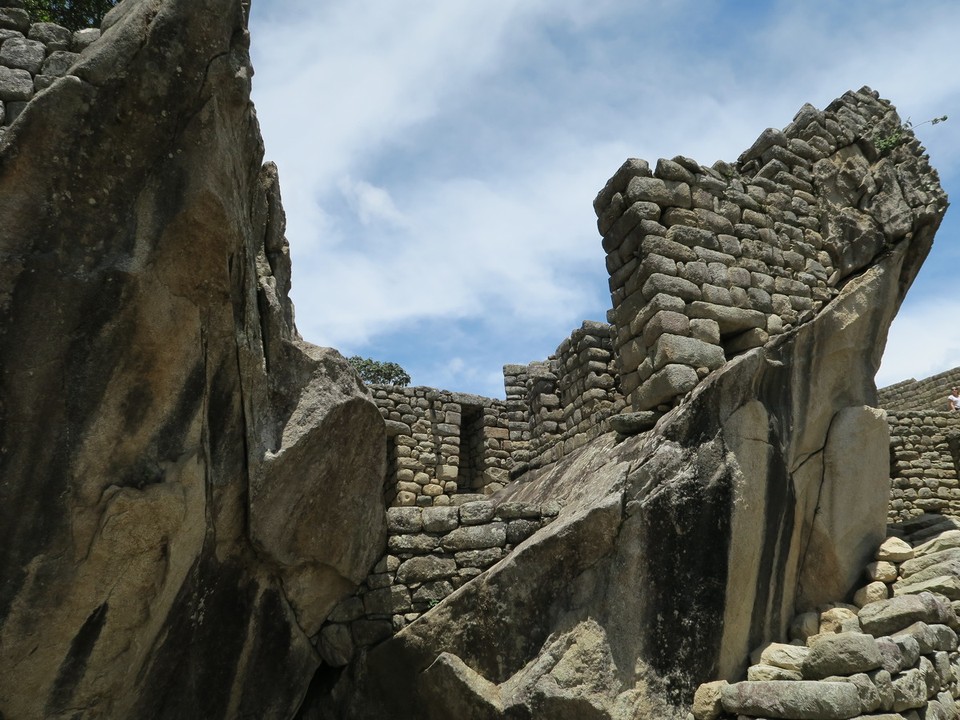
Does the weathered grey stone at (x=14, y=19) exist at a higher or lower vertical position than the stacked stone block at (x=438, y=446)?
higher

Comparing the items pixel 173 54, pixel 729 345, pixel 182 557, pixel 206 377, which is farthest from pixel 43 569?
pixel 729 345

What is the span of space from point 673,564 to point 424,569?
1.84m

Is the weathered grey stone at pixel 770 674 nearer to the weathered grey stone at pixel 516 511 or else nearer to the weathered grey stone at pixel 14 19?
the weathered grey stone at pixel 516 511

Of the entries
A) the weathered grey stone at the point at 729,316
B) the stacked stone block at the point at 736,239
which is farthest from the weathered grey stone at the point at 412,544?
the weathered grey stone at the point at 729,316

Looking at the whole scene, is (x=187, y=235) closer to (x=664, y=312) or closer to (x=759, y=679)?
(x=664, y=312)

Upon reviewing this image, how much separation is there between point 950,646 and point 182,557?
5130 mm

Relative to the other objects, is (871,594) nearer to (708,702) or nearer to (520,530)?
(708,702)

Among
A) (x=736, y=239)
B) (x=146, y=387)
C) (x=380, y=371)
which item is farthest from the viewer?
(x=380, y=371)

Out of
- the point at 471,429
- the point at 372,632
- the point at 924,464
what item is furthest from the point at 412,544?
the point at 924,464

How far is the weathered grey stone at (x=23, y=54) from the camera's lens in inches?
181

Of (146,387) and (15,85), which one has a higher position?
(15,85)

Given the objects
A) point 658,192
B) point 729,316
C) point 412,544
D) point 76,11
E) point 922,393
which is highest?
point 76,11

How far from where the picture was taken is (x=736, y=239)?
275 inches

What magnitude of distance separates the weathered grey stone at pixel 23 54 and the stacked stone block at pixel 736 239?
4462 millimetres
